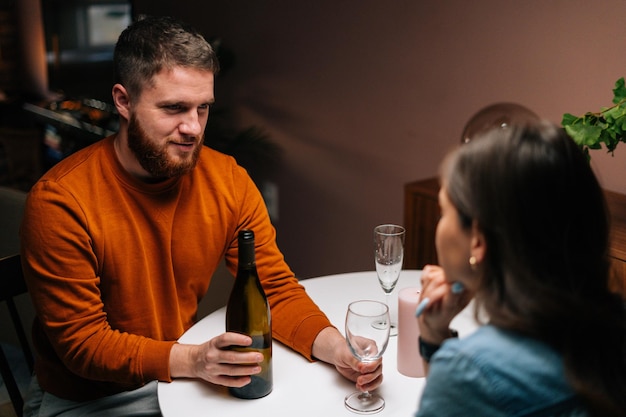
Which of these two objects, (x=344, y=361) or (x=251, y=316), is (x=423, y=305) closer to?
(x=344, y=361)

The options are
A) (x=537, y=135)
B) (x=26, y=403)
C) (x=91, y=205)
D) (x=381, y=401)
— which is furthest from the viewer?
(x=26, y=403)

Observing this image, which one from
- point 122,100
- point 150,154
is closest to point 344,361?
point 150,154

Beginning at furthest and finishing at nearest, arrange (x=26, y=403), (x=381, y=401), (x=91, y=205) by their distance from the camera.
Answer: (x=26, y=403), (x=91, y=205), (x=381, y=401)

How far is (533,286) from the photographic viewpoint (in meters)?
0.79

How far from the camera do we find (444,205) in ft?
2.87

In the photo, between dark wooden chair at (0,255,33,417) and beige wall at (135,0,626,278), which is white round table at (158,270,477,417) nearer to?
dark wooden chair at (0,255,33,417)

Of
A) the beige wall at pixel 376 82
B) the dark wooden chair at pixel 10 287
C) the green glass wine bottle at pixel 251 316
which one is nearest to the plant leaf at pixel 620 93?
the beige wall at pixel 376 82

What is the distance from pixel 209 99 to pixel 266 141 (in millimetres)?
2006

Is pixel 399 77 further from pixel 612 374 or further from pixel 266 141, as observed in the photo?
pixel 612 374

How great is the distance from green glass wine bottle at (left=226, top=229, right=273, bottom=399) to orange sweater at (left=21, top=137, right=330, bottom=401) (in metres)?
Answer: 0.10

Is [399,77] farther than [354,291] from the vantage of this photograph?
Yes

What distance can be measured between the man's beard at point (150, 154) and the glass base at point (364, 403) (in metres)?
0.62

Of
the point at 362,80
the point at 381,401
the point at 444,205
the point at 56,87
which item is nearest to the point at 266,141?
the point at 362,80

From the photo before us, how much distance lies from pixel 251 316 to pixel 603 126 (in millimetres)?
939
